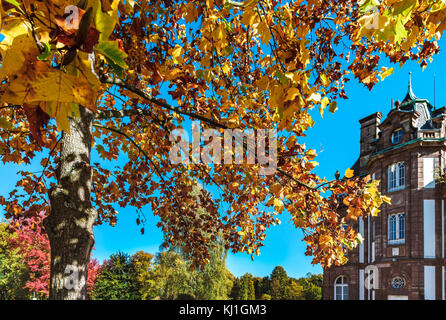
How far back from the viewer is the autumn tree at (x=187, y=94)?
3.32 feet

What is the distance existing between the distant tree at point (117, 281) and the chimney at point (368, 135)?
20.9 meters

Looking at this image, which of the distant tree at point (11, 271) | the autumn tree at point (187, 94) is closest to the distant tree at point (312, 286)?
the distant tree at point (11, 271)

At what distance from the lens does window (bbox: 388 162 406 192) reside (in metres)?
20.0

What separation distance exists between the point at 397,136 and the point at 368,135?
3774 mm

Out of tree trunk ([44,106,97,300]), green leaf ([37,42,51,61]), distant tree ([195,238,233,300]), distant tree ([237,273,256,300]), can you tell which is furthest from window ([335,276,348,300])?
green leaf ([37,42,51,61])

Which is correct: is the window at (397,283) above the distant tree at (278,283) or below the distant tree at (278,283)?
above

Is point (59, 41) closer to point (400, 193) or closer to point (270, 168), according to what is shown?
point (270, 168)

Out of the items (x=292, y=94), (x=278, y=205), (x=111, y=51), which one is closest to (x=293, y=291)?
(x=278, y=205)

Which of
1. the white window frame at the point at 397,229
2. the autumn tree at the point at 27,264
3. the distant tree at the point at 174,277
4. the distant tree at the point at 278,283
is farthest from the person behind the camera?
the distant tree at the point at 278,283

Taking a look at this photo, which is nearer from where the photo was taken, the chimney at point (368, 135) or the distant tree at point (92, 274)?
the chimney at point (368, 135)

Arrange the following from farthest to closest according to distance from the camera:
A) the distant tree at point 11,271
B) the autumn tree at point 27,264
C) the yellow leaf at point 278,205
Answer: the distant tree at point 11,271 < the autumn tree at point 27,264 < the yellow leaf at point 278,205

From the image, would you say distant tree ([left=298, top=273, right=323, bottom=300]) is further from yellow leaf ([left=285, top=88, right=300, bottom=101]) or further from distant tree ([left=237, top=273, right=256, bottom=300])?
yellow leaf ([left=285, top=88, right=300, bottom=101])

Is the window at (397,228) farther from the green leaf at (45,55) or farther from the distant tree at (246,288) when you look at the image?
the distant tree at (246,288)
